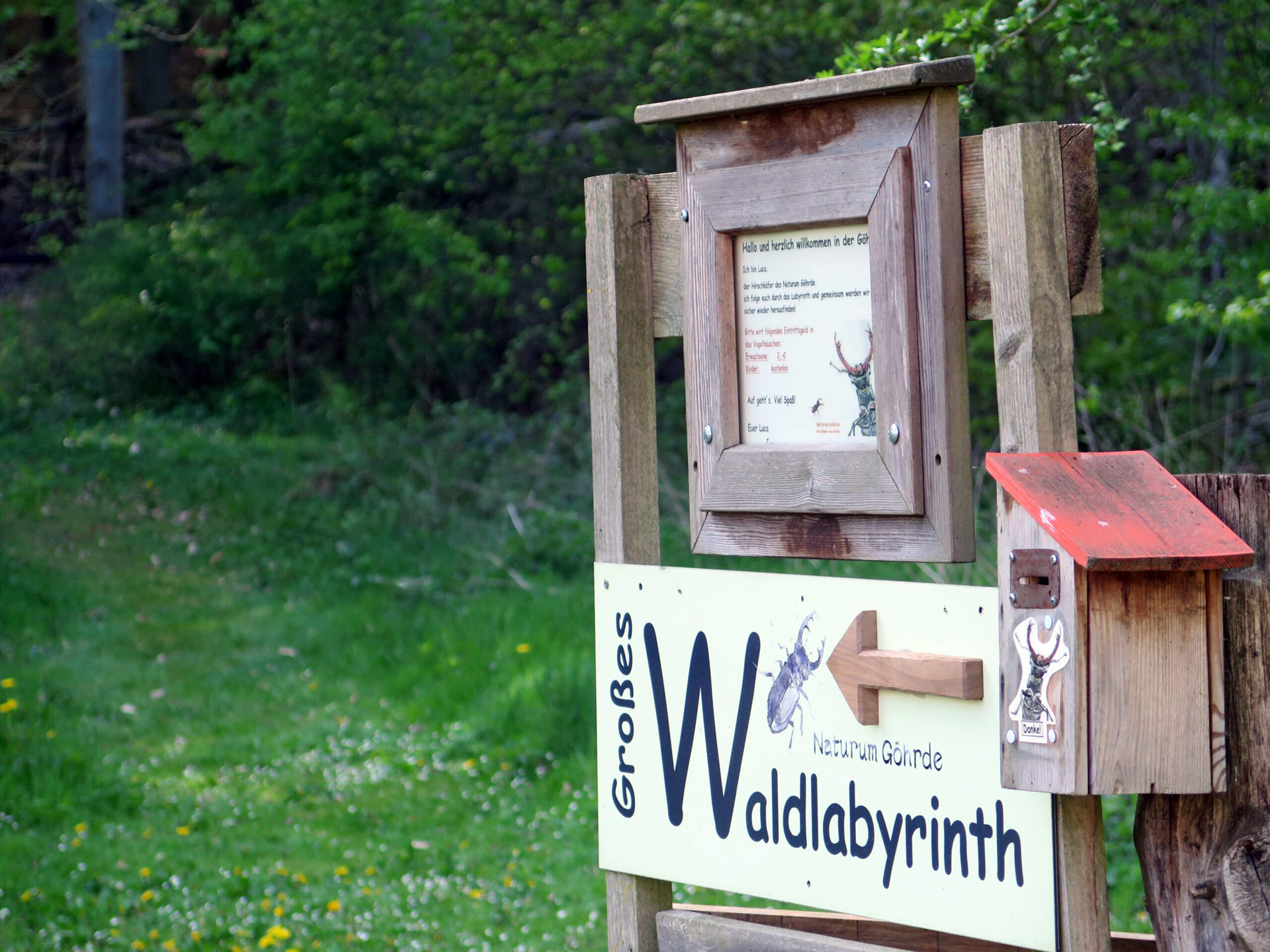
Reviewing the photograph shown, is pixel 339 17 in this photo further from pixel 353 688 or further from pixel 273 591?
pixel 353 688

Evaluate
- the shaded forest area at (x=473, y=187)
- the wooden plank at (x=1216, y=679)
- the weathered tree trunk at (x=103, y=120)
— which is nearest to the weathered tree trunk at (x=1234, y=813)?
the wooden plank at (x=1216, y=679)

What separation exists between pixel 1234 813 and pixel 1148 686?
23cm

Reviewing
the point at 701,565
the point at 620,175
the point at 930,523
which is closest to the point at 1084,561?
the point at 930,523

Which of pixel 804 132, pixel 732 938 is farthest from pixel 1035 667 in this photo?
pixel 804 132

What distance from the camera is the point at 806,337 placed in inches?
98.7

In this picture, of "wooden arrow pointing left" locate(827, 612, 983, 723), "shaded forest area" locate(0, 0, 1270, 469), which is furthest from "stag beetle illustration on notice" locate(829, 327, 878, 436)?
"shaded forest area" locate(0, 0, 1270, 469)

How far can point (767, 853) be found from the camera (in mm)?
2549

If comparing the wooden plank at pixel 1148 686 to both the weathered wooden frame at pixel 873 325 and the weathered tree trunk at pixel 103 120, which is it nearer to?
the weathered wooden frame at pixel 873 325

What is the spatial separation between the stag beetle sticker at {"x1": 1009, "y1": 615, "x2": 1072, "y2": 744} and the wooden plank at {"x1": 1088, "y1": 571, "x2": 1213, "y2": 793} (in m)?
0.05

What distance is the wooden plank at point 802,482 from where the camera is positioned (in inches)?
94.1

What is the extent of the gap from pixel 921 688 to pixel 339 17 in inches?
387

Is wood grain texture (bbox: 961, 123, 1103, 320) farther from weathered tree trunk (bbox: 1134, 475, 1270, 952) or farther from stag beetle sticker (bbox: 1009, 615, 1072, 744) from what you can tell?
stag beetle sticker (bbox: 1009, 615, 1072, 744)

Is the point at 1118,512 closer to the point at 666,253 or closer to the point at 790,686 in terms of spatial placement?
the point at 790,686

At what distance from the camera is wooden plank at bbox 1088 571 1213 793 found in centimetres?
196
